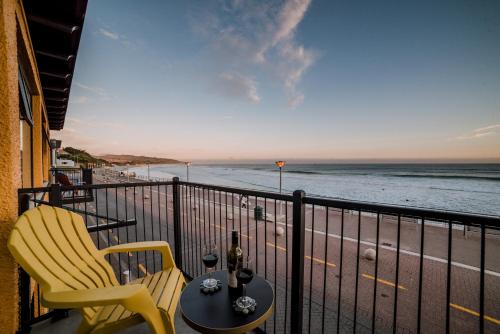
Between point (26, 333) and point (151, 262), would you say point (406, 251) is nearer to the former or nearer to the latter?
point (151, 262)

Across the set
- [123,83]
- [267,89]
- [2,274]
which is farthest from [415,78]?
[2,274]

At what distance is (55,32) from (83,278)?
3.69 metres

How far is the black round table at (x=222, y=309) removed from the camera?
1333mm

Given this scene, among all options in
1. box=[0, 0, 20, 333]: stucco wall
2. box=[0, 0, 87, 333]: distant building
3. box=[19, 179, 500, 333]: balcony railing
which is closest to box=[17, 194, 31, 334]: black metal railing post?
box=[19, 179, 500, 333]: balcony railing

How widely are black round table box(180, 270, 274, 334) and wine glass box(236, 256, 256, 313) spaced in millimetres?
48

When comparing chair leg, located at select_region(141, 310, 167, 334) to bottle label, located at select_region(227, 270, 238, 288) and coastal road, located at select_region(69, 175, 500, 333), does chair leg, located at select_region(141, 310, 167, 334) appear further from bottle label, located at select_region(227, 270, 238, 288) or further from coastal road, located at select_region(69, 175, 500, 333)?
coastal road, located at select_region(69, 175, 500, 333)

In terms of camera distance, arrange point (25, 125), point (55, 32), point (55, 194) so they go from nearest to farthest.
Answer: point (55, 194) → point (55, 32) → point (25, 125)

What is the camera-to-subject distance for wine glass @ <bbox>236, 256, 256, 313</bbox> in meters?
1.49

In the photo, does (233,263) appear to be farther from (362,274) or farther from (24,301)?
(362,274)

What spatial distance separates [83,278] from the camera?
1.79 metres

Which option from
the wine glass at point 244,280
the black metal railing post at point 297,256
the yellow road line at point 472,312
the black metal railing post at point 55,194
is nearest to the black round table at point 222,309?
the wine glass at point 244,280

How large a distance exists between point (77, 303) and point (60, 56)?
457cm

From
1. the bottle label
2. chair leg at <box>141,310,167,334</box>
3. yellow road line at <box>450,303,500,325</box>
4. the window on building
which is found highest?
the window on building

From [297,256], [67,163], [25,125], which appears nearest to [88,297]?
[297,256]
